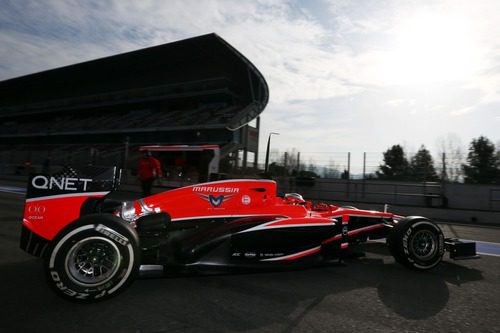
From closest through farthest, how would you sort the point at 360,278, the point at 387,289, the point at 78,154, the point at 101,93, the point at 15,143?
1. the point at 387,289
2. the point at 360,278
3. the point at 78,154
4. the point at 101,93
5. the point at 15,143

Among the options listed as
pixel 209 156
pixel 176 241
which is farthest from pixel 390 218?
pixel 209 156

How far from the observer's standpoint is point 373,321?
7.70 feet

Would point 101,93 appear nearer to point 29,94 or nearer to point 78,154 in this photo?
point 78,154

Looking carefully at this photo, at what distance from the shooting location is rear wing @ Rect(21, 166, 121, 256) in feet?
9.79

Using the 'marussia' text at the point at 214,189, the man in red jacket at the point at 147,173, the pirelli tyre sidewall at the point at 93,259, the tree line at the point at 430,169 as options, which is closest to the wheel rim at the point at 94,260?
the pirelli tyre sidewall at the point at 93,259

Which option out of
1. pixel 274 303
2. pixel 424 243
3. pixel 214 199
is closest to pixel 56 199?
pixel 214 199

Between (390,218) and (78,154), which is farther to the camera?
(78,154)

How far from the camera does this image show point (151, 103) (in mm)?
39688

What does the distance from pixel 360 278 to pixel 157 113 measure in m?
37.4

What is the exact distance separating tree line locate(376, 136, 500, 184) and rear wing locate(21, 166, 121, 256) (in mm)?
11432

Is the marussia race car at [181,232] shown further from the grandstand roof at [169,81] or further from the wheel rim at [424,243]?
the grandstand roof at [169,81]

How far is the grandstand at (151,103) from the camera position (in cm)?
3216

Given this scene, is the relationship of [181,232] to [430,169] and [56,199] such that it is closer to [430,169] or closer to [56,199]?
[56,199]

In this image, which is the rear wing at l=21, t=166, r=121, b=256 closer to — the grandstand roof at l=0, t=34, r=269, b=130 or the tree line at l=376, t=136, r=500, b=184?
the tree line at l=376, t=136, r=500, b=184
